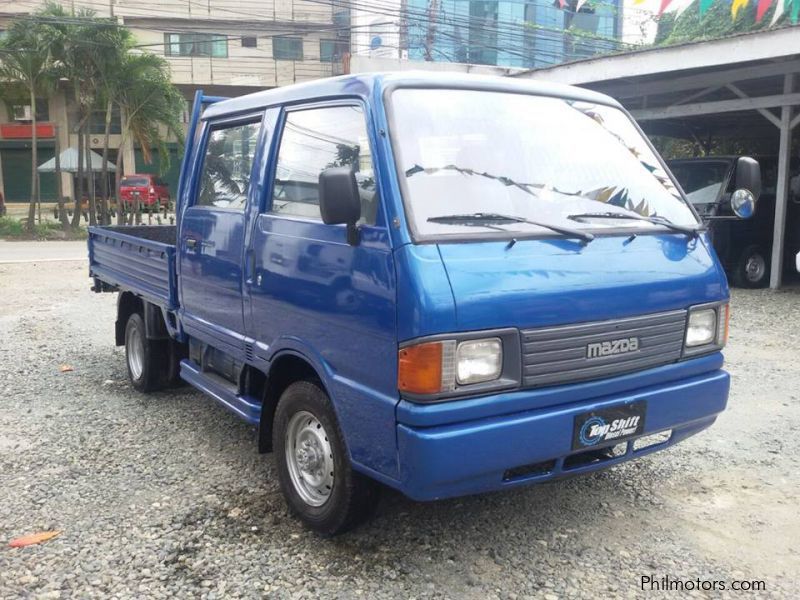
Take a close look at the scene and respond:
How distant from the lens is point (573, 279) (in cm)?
306

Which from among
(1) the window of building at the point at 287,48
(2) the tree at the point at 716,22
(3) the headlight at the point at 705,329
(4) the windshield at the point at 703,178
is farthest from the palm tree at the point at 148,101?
(3) the headlight at the point at 705,329

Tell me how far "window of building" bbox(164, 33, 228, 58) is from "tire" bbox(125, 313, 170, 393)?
3198cm

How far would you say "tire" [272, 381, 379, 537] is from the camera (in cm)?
328

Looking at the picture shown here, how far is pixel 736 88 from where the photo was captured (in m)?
11.9

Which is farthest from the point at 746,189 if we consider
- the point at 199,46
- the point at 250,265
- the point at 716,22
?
the point at 199,46

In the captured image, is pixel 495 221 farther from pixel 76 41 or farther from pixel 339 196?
pixel 76 41

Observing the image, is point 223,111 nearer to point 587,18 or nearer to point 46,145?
point 46,145

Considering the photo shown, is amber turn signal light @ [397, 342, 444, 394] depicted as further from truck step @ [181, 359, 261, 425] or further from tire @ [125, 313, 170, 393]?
tire @ [125, 313, 170, 393]

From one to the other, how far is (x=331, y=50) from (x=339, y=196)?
116 feet

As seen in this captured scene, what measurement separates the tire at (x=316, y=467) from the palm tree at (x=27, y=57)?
66.7ft

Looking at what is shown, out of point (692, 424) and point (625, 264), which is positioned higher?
point (625, 264)

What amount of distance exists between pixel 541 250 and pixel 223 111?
2.40 m

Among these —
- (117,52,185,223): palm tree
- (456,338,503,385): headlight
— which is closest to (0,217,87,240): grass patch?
(117,52,185,223): palm tree

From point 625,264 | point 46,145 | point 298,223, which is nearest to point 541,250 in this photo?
point 625,264
